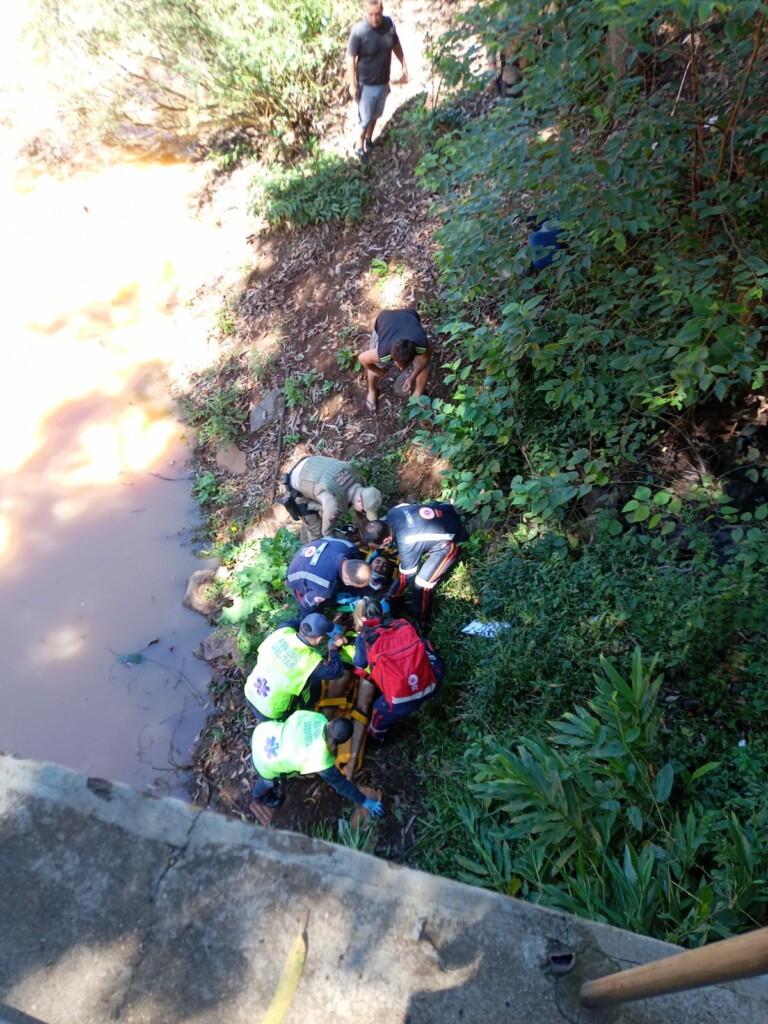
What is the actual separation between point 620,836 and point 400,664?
1.60m

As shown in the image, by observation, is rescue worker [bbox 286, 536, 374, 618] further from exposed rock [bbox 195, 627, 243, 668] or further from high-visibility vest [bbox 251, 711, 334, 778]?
exposed rock [bbox 195, 627, 243, 668]

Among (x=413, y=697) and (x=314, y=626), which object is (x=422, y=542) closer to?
(x=314, y=626)

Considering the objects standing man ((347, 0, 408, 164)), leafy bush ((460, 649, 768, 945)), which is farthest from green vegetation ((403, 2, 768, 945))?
standing man ((347, 0, 408, 164))

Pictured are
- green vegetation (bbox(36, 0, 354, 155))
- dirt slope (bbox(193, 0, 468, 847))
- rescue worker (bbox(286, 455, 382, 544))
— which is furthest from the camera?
green vegetation (bbox(36, 0, 354, 155))

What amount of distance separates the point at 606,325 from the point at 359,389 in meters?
3.24

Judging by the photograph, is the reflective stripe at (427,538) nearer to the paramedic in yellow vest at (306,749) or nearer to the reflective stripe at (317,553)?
the reflective stripe at (317,553)

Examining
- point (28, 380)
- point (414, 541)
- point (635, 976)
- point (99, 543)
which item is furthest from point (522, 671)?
point (28, 380)

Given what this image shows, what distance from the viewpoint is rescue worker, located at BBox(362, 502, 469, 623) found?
472 cm

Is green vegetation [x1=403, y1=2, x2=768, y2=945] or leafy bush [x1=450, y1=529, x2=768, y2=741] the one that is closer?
green vegetation [x1=403, y1=2, x2=768, y2=945]

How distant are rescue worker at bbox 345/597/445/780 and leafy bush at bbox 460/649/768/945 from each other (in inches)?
29.2

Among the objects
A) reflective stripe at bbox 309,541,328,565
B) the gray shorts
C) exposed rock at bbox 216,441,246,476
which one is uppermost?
the gray shorts

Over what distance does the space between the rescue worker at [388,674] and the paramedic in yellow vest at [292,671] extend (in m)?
0.24

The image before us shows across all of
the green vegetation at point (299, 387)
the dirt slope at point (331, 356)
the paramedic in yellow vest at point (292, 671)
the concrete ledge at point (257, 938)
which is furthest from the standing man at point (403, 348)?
the concrete ledge at point (257, 938)

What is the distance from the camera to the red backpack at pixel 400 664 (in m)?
4.09
